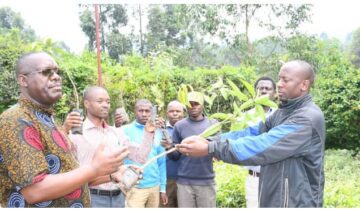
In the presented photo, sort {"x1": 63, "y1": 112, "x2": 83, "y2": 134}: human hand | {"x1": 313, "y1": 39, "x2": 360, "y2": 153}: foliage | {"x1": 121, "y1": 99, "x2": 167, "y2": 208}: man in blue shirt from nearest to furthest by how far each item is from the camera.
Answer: {"x1": 63, "y1": 112, "x2": 83, "y2": 134}: human hand
{"x1": 121, "y1": 99, "x2": 167, "y2": 208}: man in blue shirt
{"x1": 313, "y1": 39, "x2": 360, "y2": 153}: foliage

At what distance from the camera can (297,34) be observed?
542 inches

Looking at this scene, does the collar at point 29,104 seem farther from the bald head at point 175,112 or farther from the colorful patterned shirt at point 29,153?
the bald head at point 175,112

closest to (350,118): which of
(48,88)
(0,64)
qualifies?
(0,64)

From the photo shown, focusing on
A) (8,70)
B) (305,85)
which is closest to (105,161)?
(305,85)

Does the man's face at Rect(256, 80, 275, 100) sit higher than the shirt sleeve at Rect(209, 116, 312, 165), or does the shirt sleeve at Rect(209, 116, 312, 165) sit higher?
the man's face at Rect(256, 80, 275, 100)

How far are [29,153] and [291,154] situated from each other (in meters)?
1.61

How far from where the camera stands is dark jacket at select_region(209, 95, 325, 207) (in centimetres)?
281

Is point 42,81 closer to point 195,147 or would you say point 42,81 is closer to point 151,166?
point 195,147

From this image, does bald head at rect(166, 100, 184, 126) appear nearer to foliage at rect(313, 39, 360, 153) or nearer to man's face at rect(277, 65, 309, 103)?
man's face at rect(277, 65, 309, 103)

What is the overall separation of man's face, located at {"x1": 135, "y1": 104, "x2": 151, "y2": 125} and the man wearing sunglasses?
2266 mm

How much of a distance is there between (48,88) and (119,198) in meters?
1.65

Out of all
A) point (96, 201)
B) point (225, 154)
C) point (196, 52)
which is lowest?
point (96, 201)

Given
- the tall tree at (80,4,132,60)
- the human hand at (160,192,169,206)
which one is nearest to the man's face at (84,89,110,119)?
the human hand at (160,192,169,206)

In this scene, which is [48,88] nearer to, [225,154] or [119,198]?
[225,154]
